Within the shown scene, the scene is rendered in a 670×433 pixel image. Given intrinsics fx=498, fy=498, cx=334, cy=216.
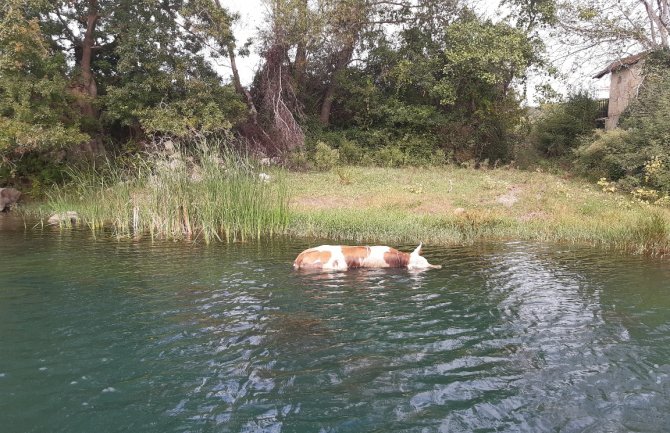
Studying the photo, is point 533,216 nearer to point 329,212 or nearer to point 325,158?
point 329,212

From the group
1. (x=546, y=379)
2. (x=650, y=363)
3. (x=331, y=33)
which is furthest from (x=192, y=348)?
(x=331, y=33)

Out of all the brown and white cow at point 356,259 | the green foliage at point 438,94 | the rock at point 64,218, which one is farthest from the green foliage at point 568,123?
the rock at point 64,218

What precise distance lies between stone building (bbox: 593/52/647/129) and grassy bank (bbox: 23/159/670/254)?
405 inches

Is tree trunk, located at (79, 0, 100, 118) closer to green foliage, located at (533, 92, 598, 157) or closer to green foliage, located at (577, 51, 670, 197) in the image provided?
green foliage, located at (577, 51, 670, 197)

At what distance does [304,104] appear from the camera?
30609 mm

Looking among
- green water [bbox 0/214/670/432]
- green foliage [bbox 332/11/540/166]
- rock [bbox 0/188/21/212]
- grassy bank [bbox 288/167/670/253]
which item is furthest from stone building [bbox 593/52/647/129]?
rock [bbox 0/188/21/212]

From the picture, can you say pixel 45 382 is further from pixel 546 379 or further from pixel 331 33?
pixel 331 33

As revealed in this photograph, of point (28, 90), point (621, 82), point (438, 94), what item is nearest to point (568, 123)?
point (621, 82)

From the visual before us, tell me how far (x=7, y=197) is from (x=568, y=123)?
30.0 meters

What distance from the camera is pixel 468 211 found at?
1471cm

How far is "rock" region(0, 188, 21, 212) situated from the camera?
64.5 ft

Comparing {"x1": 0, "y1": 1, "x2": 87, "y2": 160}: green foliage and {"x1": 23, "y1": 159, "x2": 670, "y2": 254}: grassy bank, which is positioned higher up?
{"x1": 0, "y1": 1, "x2": 87, "y2": 160}: green foliage

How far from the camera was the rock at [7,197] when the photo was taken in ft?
64.5

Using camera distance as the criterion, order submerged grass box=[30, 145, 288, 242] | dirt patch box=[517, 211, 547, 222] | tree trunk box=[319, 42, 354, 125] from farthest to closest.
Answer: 1. tree trunk box=[319, 42, 354, 125]
2. dirt patch box=[517, 211, 547, 222]
3. submerged grass box=[30, 145, 288, 242]
